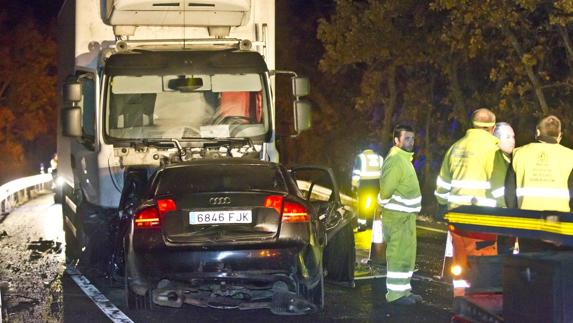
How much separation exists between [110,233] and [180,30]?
2.88 m

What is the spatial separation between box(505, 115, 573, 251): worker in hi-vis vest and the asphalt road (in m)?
1.76

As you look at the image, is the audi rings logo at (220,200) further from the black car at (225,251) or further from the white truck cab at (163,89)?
the white truck cab at (163,89)

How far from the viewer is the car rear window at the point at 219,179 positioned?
9445mm

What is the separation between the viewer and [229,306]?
29.4 feet

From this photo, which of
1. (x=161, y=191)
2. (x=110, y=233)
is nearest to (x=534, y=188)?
(x=161, y=191)

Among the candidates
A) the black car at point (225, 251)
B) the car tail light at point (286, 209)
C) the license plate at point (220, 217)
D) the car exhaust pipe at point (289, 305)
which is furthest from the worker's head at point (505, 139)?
the license plate at point (220, 217)

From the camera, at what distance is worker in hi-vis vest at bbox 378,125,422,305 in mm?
9898

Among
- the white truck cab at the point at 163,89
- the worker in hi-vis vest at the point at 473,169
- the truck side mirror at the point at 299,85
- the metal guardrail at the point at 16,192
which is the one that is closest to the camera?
the worker in hi-vis vest at the point at 473,169

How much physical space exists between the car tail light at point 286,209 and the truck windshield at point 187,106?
141 inches

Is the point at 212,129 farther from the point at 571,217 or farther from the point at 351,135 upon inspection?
the point at 351,135

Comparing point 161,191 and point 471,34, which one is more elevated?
point 471,34

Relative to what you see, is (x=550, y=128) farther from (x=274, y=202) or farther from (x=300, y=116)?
(x=300, y=116)

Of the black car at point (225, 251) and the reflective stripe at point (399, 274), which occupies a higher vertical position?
the black car at point (225, 251)

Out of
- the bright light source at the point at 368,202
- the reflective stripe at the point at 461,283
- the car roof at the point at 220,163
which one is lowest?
the bright light source at the point at 368,202
